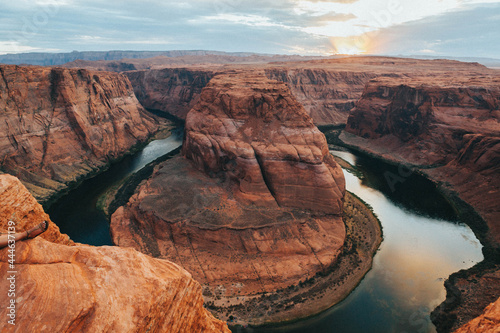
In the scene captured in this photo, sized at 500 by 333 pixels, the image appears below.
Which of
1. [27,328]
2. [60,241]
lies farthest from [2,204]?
[27,328]

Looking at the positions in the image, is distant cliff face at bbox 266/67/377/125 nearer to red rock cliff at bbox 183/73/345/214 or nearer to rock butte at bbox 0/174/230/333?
red rock cliff at bbox 183/73/345/214

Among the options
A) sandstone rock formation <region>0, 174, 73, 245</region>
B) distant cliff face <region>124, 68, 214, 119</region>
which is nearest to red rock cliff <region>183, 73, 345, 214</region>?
sandstone rock formation <region>0, 174, 73, 245</region>

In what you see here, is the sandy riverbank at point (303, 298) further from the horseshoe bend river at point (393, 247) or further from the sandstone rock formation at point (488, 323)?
the sandstone rock formation at point (488, 323)

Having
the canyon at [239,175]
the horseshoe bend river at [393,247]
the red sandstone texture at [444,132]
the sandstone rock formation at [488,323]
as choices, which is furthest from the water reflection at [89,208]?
the red sandstone texture at [444,132]

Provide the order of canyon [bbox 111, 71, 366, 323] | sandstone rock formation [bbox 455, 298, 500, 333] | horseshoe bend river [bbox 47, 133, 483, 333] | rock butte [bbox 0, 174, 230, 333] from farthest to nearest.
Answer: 1. canyon [bbox 111, 71, 366, 323]
2. horseshoe bend river [bbox 47, 133, 483, 333]
3. sandstone rock formation [bbox 455, 298, 500, 333]
4. rock butte [bbox 0, 174, 230, 333]

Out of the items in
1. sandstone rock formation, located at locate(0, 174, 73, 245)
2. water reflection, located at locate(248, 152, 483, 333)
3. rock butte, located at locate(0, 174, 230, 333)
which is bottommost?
water reflection, located at locate(248, 152, 483, 333)

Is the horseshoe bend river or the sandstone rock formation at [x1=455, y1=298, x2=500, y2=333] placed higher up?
the sandstone rock formation at [x1=455, y1=298, x2=500, y2=333]

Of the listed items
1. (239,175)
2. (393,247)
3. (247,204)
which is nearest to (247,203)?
(247,204)
